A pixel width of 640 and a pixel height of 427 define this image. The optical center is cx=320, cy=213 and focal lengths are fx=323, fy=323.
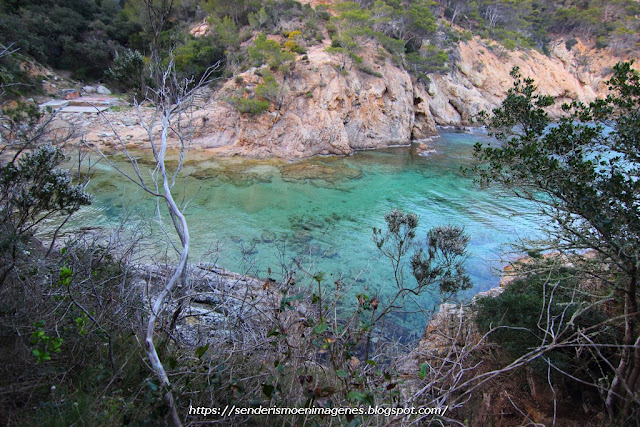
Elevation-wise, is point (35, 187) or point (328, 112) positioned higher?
point (328, 112)

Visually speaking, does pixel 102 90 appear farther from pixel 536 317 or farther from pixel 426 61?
pixel 536 317

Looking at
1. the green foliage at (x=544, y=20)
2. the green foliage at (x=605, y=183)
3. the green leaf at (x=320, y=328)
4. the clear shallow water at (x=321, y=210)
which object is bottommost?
the clear shallow water at (x=321, y=210)

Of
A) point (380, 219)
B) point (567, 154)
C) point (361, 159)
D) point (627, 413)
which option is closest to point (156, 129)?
point (361, 159)

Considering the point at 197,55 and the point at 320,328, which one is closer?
the point at 320,328

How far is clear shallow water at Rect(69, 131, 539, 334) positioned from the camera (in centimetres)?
923

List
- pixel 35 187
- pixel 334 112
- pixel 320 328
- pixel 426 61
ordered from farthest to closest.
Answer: pixel 426 61 < pixel 334 112 < pixel 35 187 < pixel 320 328

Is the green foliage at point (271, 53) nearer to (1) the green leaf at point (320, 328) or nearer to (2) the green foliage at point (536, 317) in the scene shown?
(2) the green foliage at point (536, 317)

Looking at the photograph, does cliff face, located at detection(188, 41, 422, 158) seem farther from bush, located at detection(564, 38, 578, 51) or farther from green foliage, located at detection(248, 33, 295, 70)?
bush, located at detection(564, 38, 578, 51)

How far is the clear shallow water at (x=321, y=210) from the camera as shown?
9227 millimetres

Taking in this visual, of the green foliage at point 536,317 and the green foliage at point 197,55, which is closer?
the green foliage at point 536,317

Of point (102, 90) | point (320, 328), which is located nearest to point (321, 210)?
point (320, 328)

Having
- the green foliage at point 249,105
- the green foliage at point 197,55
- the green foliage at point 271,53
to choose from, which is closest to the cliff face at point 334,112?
the green foliage at point 249,105

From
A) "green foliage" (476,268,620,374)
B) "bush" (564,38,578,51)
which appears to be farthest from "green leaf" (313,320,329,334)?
"bush" (564,38,578,51)

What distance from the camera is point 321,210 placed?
12.7 m
